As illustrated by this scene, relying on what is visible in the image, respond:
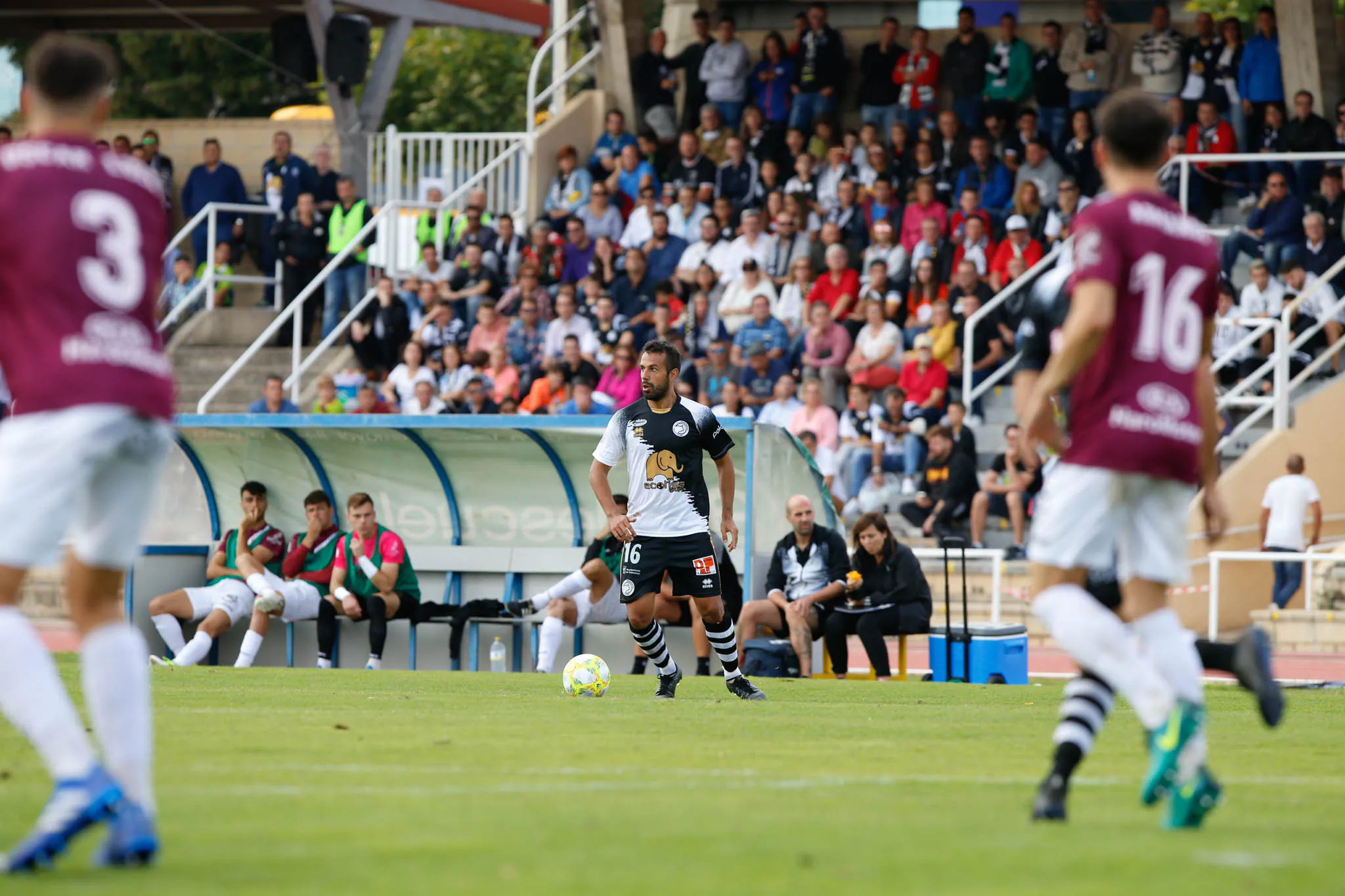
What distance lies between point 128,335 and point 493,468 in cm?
1321

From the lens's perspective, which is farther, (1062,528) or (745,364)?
(745,364)

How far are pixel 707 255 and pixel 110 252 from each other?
18.5 m

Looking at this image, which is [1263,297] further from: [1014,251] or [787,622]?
[787,622]

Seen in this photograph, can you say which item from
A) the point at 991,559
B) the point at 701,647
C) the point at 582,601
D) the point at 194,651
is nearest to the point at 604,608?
the point at 582,601

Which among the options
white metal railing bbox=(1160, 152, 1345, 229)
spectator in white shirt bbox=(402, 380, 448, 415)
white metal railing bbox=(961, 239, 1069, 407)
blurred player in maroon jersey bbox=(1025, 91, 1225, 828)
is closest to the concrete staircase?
spectator in white shirt bbox=(402, 380, 448, 415)

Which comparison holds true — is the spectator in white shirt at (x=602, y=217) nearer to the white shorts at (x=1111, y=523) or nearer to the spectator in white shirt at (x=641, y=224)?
the spectator in white shirt at (x=641, y=224)

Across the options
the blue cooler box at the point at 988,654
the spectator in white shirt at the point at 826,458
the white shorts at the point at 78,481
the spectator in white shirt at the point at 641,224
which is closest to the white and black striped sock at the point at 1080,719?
the white shorts at the point at 78,481

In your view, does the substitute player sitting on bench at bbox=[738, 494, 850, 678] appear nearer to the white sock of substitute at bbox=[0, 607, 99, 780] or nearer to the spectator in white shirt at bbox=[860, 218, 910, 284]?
the spectator in white shirt at bbox=[860, 218, 910, 284]

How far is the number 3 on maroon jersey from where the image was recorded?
202 inches

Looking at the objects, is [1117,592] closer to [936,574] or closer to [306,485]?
[936,574]

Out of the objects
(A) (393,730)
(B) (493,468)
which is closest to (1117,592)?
(A) (393,730)

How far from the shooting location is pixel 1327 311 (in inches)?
797

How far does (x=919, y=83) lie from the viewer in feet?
81.7

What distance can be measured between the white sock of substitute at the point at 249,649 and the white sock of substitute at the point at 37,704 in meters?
12.2
